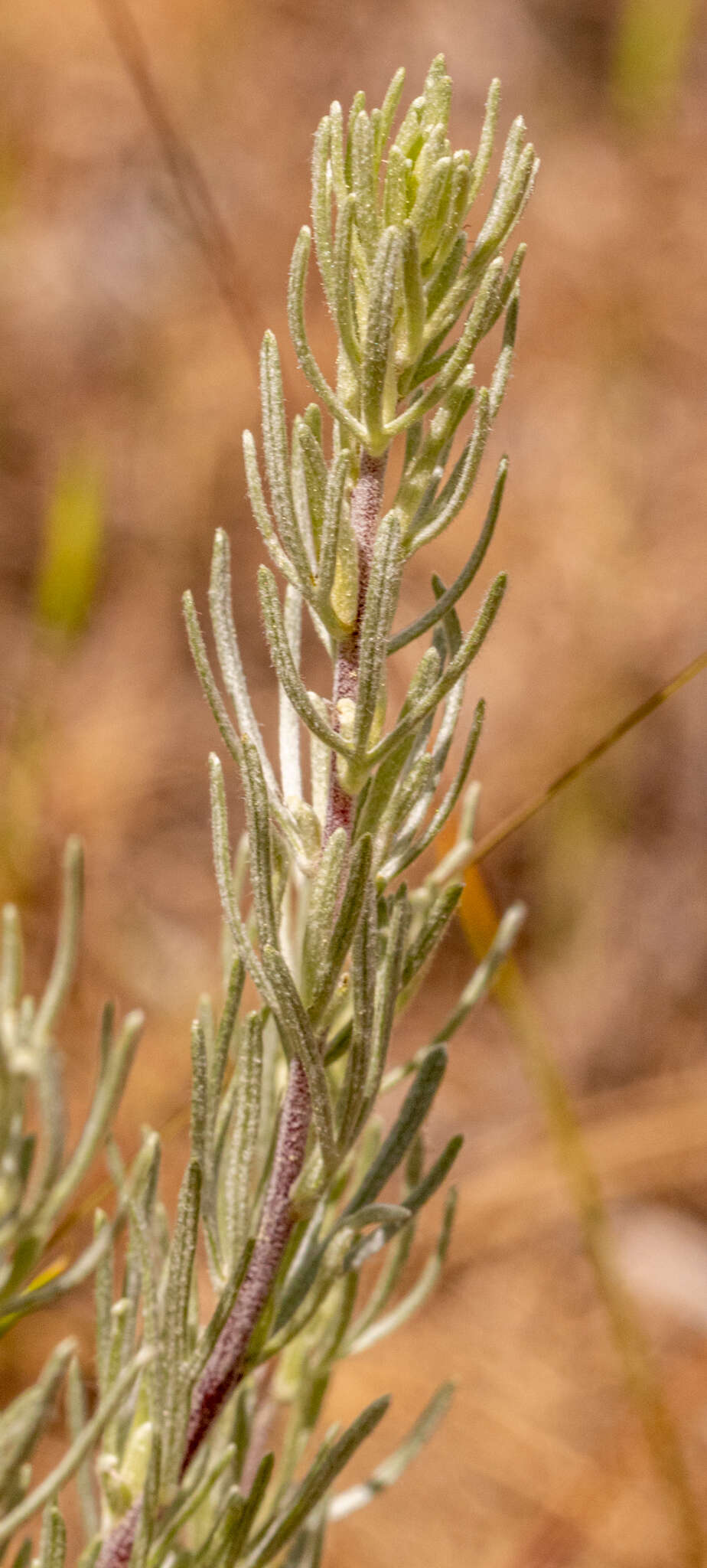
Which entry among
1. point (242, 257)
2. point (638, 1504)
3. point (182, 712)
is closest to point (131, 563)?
point (182, 712)

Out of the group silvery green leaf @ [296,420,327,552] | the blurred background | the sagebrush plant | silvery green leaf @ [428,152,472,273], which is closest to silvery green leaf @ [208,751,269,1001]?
the sagebrush plant

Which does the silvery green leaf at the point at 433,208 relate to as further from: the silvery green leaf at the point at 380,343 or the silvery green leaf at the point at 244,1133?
the silvery green leaf at the point at 244,1133

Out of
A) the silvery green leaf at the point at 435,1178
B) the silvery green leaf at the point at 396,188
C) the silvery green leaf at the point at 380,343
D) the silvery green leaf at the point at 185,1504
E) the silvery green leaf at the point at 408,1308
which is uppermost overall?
the silvery green leaf at the point at 396,188

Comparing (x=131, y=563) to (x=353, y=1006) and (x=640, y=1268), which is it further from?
(x=353, y=1006)

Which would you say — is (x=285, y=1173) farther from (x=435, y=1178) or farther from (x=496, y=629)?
(x=496, y=629)

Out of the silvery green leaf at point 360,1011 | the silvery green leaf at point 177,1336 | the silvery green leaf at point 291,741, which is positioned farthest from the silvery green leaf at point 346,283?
the silvery green leaf at point 177,1336

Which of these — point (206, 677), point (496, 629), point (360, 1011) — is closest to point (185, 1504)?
point (360, 1011)

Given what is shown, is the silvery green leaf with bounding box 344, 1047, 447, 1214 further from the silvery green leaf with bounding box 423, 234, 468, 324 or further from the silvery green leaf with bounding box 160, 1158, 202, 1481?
the silvery green leaf with bounding box 423, 234, 468, 324
